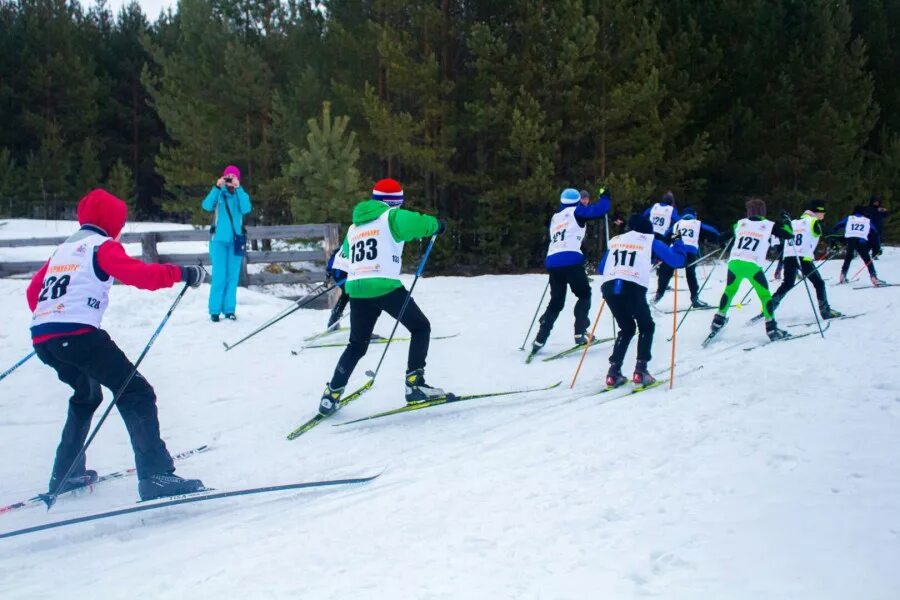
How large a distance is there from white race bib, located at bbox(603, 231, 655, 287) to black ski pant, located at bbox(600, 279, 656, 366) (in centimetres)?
6

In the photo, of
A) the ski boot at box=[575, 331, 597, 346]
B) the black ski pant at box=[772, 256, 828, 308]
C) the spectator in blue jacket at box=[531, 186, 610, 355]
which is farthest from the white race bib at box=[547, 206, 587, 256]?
the black ski pant at box=[772, 256, 828, 308]

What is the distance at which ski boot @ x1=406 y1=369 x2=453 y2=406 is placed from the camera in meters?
5.64

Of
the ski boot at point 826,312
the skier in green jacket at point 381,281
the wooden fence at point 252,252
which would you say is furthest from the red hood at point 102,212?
the ski boot at point 826,312

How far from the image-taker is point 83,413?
4.41 metres

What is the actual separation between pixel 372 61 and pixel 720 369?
14624mm

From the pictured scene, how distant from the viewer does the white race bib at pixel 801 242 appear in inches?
393

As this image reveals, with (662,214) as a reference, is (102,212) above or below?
below

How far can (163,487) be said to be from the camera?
4.09m

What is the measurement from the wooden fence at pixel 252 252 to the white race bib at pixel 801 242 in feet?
22.2

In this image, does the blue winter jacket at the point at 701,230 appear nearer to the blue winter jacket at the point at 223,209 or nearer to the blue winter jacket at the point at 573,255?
Result: the blue winter jacket at the point at 573,255

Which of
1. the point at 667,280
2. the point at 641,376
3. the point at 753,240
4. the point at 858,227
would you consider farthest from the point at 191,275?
the point at 858,227

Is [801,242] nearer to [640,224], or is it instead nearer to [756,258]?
[756,258]

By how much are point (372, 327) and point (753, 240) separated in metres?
4.95

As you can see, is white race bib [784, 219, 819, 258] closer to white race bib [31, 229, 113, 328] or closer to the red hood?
the red hood
